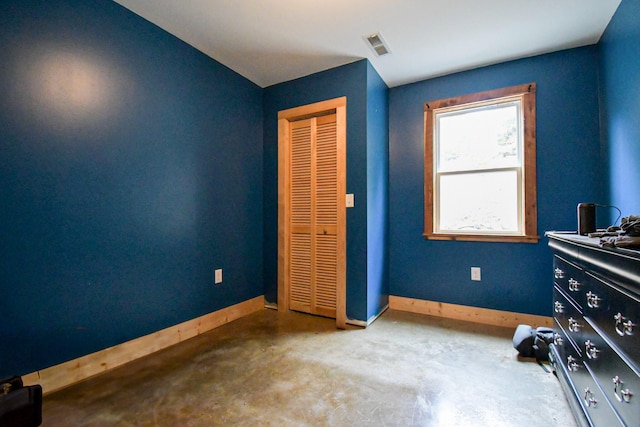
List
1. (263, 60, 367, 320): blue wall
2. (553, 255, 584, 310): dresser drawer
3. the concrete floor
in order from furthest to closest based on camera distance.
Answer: (263, 60, 367, 320): blue wall → the concrete floor → (553, 255, 584, 310): dresser drawer

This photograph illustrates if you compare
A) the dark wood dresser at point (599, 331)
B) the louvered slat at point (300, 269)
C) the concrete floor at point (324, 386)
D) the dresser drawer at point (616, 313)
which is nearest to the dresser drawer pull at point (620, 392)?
the dark wood dresser at point (599, 331)

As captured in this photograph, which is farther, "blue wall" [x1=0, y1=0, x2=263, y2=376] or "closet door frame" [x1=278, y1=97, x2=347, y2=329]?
"closet door frame" [x1=278, y1=97, x2=347, y2=329]

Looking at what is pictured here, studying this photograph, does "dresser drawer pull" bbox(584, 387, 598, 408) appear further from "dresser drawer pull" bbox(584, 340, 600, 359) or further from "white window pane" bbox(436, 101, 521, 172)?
"white window pane" bbox(436, 101, 521, 172)

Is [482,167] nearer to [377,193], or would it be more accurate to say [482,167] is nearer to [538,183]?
[538,183]

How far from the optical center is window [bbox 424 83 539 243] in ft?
8.43

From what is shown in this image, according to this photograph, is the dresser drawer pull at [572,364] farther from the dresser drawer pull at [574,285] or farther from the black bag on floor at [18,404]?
the black bag on floor at [18,404]

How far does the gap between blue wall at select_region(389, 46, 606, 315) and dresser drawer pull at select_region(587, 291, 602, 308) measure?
1.58 m

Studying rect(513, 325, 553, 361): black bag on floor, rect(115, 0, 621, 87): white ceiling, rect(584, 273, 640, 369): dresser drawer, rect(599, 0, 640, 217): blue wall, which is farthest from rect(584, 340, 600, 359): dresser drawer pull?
rect(115, 0, 621, 87): white ceiling

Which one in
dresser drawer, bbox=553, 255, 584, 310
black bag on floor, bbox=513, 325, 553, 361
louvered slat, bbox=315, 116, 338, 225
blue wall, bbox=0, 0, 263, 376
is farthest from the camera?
louvered slat, bbox=315, 116, 338, 225

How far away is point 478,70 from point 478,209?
1375 mm

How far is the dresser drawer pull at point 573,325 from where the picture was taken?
131cm

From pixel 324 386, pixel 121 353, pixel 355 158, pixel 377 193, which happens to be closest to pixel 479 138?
pixel 377 193

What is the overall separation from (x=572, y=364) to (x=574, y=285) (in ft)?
1.28

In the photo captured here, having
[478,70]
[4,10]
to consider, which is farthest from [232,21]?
[478,70]
